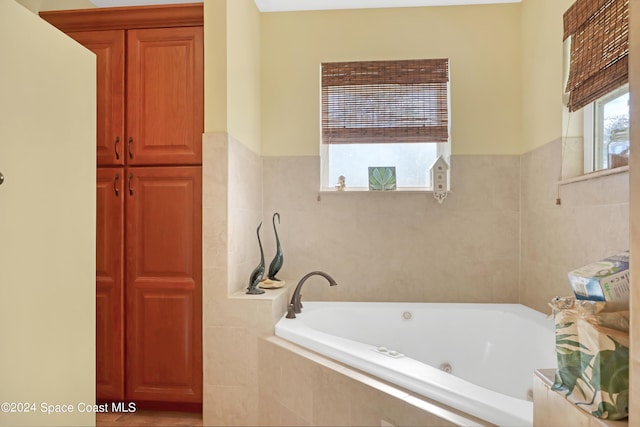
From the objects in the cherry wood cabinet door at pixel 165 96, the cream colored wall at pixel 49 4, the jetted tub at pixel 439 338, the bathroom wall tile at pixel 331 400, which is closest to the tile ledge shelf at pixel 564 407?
the jetted tub at pixel 439 338

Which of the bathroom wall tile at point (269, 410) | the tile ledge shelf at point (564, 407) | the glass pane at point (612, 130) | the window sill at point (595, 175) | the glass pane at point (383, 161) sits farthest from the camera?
the glass pane at point (383, 161)

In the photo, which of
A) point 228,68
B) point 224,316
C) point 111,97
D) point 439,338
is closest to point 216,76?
point 228,68

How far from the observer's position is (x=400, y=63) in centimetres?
280

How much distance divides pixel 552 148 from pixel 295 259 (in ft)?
5.83

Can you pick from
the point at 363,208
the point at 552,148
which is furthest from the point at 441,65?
the point at 363,208

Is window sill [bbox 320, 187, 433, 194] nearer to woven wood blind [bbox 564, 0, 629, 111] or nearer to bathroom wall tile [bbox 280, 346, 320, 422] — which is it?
woven wood blind [bbox 564, 0, 629, 111]

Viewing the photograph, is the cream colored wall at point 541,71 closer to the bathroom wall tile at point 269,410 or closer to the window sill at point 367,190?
the window sill at point 367,190

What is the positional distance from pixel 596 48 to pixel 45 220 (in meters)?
2.39

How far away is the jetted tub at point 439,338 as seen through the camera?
5.80ft

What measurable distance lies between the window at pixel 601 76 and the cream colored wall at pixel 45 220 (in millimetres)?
2163

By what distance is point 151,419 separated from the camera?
2232 millimetres

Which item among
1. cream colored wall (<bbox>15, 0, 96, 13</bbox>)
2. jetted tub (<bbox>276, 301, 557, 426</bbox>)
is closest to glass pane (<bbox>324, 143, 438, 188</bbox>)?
jetted tub (<bbox>276, 301, 557, 426</bbox>)

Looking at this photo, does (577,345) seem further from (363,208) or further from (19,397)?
(363,208)

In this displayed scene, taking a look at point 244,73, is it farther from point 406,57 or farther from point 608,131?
point 608,131
